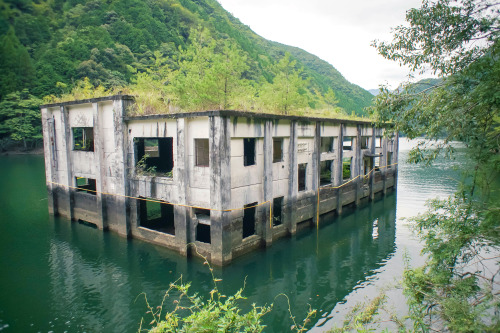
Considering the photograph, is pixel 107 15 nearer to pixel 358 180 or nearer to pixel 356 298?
pixel 358 180

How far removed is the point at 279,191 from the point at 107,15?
6659 cm

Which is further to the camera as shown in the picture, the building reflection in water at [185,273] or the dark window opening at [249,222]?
the dark window opening at [249,222]

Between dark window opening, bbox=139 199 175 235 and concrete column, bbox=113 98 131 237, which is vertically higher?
concrete column, bbox=113 98 131 237

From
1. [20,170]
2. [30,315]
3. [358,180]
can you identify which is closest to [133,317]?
[30,315]

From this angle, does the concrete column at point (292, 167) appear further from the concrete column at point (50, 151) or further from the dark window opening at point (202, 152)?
the concrete column at point (50, 151)

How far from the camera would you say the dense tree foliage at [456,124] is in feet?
21.9

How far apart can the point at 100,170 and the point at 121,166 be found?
1776 millimetres

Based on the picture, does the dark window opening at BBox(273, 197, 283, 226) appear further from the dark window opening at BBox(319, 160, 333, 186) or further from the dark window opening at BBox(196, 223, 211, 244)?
the dark window opening at BBox(319, 160, 333, 186)

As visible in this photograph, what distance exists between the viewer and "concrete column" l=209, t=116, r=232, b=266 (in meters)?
12.2

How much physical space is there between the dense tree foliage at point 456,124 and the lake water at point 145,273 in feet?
8.79

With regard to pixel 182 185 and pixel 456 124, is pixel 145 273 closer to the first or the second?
pixel 182 185

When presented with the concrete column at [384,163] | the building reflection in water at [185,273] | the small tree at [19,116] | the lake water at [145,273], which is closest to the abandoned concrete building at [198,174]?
the building reflection in water at [185,273]

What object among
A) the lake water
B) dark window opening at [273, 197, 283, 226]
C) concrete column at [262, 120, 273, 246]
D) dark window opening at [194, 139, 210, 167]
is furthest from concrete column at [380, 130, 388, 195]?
dark window opening at [194, 139, 210, 167]

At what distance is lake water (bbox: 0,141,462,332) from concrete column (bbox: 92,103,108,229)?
875 millimetres
